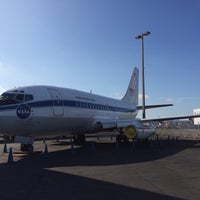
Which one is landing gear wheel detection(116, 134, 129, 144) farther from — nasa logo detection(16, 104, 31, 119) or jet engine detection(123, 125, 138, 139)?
nasa logo detection(16, 104, 31, 119)

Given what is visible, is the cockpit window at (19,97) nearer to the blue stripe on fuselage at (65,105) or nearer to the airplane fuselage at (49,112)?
the airplane fuselage at (49,112)

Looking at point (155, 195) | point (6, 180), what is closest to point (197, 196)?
point (155, 195)

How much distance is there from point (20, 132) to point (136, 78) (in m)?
24.9

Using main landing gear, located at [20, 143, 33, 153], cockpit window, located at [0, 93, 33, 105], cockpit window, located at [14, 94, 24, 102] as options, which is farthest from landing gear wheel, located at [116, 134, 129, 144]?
cockpit window, located at [14, 94, 24, 102]

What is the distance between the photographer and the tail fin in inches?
1340

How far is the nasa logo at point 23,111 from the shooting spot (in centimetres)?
1372

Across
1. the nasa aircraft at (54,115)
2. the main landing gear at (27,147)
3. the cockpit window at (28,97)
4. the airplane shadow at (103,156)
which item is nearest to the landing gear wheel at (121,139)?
the nasa aircraft at (54,115)

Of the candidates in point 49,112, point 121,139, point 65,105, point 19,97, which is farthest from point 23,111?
point 121,139

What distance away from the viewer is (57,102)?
16.8m

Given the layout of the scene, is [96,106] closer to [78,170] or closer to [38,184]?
[78,170]

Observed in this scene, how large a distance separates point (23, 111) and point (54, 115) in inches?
99.0

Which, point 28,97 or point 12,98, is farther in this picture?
point 28,97

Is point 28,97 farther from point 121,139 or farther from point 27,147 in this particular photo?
point 121,139

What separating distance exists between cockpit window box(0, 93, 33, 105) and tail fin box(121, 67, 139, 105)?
19.6 meters
